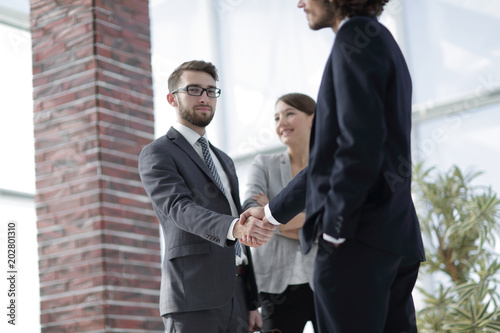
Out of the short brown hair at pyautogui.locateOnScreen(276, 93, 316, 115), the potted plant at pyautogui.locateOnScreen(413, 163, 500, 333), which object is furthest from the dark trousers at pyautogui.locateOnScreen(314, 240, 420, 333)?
the potted plant at pyautogui.locateOnScreen(413, 163, 500, 333)

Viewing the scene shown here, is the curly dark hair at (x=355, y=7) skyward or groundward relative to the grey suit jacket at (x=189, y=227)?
skyward

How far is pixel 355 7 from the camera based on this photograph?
190cm

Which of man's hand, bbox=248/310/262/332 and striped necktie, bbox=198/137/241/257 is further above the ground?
striped necktie, bbox=198/137/241/257

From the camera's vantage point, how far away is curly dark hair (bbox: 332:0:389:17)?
1896 millimetres

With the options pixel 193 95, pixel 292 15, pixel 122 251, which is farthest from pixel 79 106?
pixel 292 15

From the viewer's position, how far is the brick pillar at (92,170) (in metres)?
3.55

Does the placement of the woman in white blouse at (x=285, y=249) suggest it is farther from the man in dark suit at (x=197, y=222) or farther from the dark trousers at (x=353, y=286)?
the dark trousers at (x=353, y=286)

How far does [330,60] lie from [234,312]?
47.7 inches

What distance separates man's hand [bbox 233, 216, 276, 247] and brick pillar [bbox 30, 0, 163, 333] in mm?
1247

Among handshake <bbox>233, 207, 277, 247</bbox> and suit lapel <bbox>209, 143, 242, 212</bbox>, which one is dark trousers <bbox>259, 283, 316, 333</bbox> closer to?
suit lapel <bbox>209, 143, 242, 212</bbox>

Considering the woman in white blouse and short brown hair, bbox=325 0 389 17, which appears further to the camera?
the woman in white blouse

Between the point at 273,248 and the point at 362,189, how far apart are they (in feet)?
5.35

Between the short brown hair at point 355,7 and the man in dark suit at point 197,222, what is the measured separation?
0.93 metres

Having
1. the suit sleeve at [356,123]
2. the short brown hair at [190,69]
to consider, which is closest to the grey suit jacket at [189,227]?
the short brown hair at [190,69]
